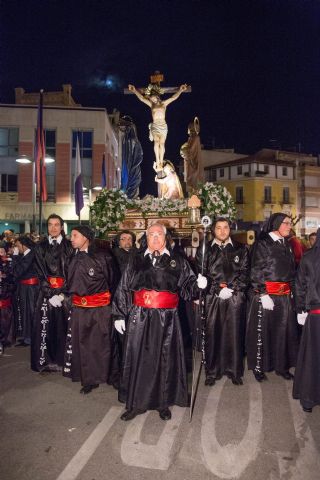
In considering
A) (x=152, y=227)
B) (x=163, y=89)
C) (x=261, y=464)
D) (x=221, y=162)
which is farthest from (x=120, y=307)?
(x=221, y=162)

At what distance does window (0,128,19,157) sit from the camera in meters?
27.3

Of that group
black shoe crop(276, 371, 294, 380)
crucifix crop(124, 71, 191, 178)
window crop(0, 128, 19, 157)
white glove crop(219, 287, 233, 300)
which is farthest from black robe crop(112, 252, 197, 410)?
window crop(0, 128, 19, 157)

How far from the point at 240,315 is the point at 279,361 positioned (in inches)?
34.3

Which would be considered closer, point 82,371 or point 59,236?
point 82,371

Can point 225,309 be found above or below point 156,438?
above

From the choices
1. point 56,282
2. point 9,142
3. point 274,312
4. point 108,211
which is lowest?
point 274,312

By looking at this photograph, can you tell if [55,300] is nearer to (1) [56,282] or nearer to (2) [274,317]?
(1) [56,282]

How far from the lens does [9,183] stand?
1086 inches

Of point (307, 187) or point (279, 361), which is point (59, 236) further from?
point (307, 187)

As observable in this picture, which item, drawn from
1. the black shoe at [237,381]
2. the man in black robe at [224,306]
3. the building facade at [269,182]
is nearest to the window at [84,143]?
the building facade at [269,182]

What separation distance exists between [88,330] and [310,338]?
2711 mm

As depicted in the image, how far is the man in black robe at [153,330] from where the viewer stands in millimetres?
4180

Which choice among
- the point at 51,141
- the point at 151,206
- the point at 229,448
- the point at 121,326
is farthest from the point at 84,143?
the point at 229,448

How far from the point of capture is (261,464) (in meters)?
3.35
